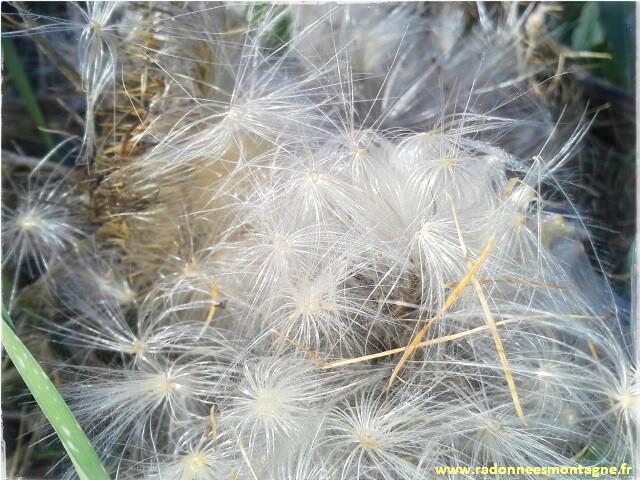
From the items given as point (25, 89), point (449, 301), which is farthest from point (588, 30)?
point (25, 89)

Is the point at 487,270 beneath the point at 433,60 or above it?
beneath

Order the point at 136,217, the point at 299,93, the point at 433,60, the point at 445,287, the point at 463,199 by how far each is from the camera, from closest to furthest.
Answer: the point at 445,287
the point at 463,199
the point at 299,93
the point at 136,217
the point at 433,60

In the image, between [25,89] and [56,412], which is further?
[25,89]

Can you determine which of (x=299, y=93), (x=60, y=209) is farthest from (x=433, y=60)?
(x=60, y=209)

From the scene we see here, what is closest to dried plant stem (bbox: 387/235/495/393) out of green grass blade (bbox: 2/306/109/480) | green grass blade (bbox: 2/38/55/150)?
green grass blade (bbox: 2/306/109/480)

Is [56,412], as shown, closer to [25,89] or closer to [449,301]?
[449,301]

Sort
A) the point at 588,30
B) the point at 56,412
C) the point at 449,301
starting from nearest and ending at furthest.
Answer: the point at 56,412 → the point at 449,301 → the point at 588,30

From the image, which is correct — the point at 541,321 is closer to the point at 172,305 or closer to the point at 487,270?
the point at 487,270
